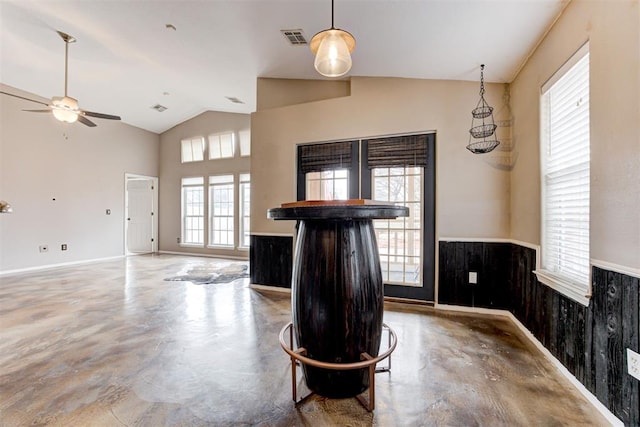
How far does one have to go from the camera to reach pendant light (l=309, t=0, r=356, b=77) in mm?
1772

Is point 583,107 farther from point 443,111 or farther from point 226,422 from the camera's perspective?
point 226,422

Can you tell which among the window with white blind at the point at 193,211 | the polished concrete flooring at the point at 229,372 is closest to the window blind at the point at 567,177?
the polished concrete flooring at the point at 229,372

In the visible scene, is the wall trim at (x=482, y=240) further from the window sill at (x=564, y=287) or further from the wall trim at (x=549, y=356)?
the wall trim at (x=549, y=356)

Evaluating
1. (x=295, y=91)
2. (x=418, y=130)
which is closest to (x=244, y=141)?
(x=295, y=91)

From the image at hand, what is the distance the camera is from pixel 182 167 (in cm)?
721

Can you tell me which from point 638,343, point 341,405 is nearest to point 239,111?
point 341,405

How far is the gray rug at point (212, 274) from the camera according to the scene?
452 centimetres

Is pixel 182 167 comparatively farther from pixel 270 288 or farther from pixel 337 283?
pixel 337 283

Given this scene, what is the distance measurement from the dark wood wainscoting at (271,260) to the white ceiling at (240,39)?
2318 millimetres

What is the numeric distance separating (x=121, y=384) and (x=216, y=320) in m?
1.09

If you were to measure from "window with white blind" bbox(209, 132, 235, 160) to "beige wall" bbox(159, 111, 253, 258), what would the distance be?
0.12 m

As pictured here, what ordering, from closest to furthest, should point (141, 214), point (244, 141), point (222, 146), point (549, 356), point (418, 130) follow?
point (549, 356) → point (418, 130) → point (244, 141) → point (222, 146) → point (141, 214)

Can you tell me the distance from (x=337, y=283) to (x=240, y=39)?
3.03 meters

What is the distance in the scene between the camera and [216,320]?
2.83 m
